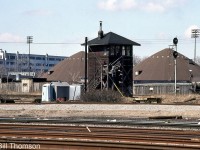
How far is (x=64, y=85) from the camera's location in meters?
60.5

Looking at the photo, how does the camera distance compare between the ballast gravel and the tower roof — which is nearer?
the ballast gravel

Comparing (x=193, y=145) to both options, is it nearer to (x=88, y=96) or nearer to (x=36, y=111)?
(x=36, y=111)

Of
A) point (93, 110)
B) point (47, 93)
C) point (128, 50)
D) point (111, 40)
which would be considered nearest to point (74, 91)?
point (47, 93)

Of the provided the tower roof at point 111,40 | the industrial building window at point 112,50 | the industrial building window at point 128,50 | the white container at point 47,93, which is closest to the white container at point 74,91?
the white container at point 47,93

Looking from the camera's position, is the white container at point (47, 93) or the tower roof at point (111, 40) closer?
the white container at point (47, 93)

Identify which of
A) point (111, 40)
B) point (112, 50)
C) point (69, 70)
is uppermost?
point (111, 40)

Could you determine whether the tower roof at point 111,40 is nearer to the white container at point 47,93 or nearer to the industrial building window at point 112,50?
the industrial building window at point 112,50

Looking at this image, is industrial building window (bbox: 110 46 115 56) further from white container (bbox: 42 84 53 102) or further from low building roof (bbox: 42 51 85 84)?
low building roof (bbox: 42 51 85 84)

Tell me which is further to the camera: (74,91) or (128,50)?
(128,50)

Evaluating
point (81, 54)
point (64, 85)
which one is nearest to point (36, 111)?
point (64, 85)

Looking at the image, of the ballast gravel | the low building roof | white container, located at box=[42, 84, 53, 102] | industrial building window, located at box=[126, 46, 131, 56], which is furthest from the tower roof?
the low building roof

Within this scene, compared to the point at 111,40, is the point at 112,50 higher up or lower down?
lower down

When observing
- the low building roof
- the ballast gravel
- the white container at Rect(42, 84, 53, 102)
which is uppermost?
the low building roof

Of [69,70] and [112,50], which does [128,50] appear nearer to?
[112,50]
